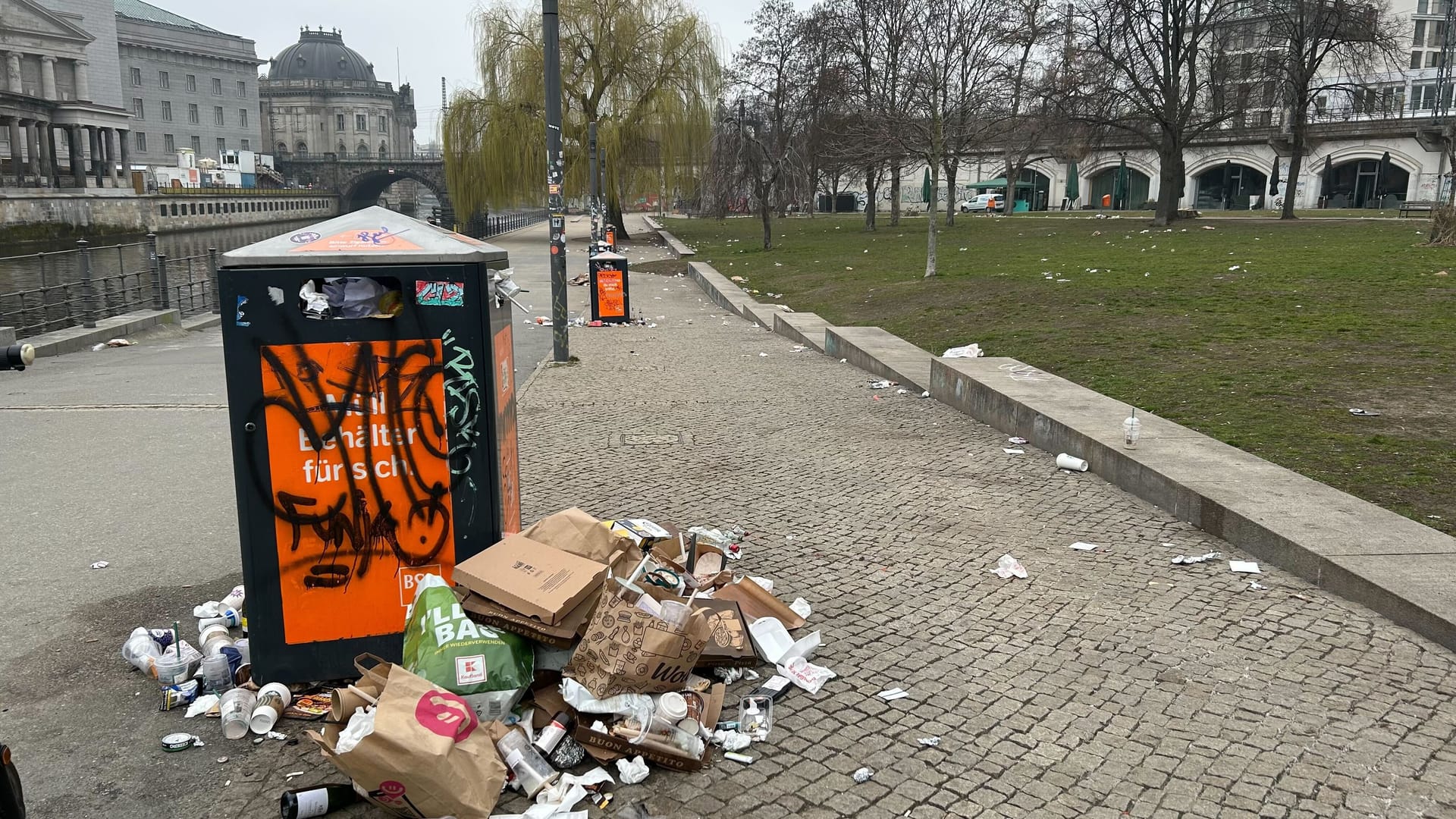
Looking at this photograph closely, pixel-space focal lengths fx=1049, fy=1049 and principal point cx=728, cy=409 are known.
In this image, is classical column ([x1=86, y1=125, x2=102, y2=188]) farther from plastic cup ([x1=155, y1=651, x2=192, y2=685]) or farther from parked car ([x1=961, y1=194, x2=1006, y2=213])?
plastic cup ([x1=155, y1=651, x2=192, y2=685])

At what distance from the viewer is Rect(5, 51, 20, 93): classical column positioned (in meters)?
80.2

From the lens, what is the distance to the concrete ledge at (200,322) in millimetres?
17984

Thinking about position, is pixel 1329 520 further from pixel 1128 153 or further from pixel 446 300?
pixel 1128 153

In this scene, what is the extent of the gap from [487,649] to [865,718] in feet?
4.43

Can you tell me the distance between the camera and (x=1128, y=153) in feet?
207

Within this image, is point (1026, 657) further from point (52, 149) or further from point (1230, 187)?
point (52, 149)

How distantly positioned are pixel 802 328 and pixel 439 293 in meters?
10.9

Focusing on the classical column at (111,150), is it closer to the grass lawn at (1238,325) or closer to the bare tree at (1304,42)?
the grass lawn at (1238,325)

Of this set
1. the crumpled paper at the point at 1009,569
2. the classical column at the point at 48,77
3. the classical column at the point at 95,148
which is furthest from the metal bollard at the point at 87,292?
the classical column at the point at 48,77

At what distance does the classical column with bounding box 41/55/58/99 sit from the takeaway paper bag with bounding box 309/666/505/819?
98644 millimetres

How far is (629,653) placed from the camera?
354cm

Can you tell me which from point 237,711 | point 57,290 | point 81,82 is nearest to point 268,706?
point 237,711

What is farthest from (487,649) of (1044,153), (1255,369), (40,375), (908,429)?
(1044,153)

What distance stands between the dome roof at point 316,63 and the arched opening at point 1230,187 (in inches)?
4782
